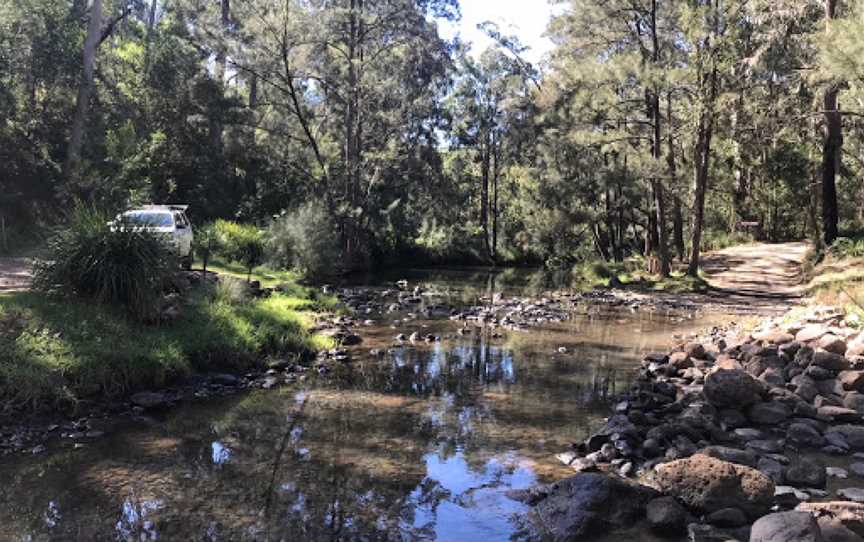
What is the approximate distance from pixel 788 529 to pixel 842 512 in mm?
882

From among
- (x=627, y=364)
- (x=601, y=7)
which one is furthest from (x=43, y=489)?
(x=601, y=7)

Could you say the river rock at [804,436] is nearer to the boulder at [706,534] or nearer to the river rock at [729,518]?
the river rock at [729,518]

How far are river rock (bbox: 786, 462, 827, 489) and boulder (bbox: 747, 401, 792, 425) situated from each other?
173 centimetres

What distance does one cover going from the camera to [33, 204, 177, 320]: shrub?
10.9m

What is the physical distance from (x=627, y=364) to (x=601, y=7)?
55.7 ft

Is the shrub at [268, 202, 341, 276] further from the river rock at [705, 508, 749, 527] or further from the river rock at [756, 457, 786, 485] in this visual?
the river rock at [705, 508, 749, 527]

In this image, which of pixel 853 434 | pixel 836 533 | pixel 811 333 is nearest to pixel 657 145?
pixel 811 333

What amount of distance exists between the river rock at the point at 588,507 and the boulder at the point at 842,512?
130 cm

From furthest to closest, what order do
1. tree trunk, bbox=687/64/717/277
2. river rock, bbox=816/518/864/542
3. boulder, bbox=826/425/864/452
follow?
tree trunk, bbox=687/64/717/277
boulder, bbox=826/425/864/452
river rock, bbox=816/518/864/542

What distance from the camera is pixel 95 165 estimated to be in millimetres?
27016

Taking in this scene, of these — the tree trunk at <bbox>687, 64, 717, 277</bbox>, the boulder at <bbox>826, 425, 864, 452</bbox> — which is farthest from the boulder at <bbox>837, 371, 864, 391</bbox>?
the tree trunk at <bbox>687, 64, 717, 277</bbox>

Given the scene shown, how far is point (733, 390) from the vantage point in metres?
8.91

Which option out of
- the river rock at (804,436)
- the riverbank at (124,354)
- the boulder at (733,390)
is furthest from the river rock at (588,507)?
the riverbank at (124,354)

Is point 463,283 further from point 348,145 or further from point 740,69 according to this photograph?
point 740,69
